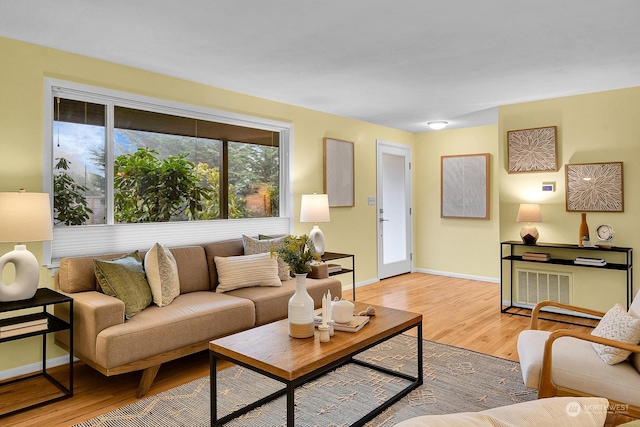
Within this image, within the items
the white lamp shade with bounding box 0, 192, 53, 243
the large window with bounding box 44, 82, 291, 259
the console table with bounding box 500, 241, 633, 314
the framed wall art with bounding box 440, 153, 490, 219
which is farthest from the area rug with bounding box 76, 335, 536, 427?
the framed wall art with bounding box 440, 153, 490, 219

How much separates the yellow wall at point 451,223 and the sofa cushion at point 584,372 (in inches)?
162

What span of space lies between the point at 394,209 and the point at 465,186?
3.80 feet

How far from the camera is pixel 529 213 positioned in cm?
467

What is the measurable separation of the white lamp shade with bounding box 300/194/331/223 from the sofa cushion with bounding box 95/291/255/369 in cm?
157

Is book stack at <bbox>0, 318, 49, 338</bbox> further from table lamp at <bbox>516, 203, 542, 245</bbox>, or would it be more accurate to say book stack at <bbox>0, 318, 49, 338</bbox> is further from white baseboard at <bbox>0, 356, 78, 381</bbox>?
table lamp at <bbox>516, 203, 542, 245</bbox>

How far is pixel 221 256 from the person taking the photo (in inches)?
155

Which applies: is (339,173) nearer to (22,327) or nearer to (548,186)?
(548,186)

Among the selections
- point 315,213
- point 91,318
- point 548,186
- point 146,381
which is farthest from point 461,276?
point 91,318

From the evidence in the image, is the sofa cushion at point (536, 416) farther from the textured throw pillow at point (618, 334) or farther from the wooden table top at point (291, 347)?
the textured throw pillow at point (618, 334)

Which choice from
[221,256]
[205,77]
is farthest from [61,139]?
[221,256]

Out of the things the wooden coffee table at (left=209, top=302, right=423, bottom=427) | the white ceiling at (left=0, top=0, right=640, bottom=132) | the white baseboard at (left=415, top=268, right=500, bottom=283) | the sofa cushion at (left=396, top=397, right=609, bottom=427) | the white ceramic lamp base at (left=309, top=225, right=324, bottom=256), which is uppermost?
the white ceiling at (left=0, top=0, right=640, bottom=132)

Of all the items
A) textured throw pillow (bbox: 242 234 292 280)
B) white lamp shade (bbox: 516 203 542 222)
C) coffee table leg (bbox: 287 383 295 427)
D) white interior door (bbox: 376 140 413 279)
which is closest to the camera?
coffee table leg (bbox: 287 383 295 427)

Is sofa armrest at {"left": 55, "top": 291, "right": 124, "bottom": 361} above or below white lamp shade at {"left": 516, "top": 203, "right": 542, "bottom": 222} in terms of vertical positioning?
below

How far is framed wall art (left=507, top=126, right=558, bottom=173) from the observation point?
15.5 feet
